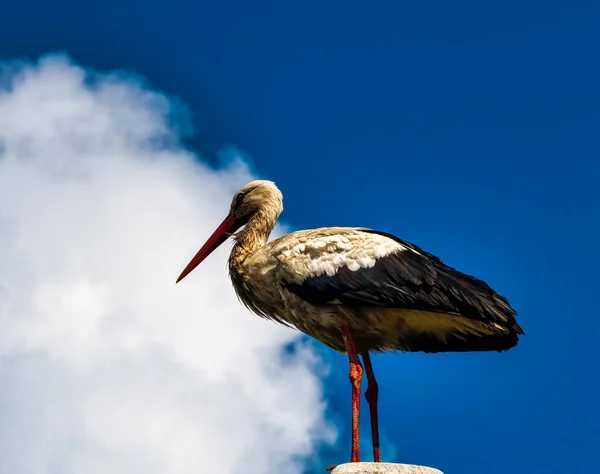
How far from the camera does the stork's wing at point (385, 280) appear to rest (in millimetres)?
8289

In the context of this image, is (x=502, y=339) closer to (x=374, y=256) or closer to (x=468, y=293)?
(x=468, y=293)

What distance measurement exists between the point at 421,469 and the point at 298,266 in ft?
7.41

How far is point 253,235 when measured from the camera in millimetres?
9531

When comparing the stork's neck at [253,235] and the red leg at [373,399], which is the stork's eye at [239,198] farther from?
the red leg at [373,399]

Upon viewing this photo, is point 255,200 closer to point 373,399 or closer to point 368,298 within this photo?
point 368,298

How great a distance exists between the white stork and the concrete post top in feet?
2.82

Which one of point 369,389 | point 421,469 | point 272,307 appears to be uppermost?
point 272,307

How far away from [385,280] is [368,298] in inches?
8.6

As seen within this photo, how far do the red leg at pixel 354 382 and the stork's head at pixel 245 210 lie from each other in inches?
67.2

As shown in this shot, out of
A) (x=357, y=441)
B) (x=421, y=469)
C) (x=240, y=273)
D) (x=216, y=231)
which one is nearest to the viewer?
(x=421, y=469)

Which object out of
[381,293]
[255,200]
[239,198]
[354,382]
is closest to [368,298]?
[381,293]

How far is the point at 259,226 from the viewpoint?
9.58 m

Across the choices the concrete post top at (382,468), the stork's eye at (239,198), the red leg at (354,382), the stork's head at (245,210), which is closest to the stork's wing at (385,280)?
the red leg at (354,382)

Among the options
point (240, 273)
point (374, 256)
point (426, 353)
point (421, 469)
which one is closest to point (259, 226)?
point (240, 273)
